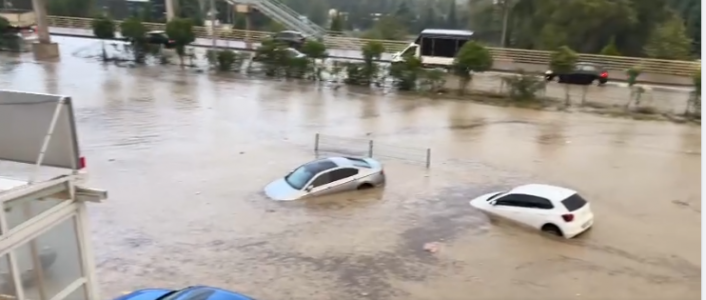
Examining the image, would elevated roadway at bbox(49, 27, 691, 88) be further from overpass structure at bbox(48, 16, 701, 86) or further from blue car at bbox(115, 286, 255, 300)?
blue car at bbox(115, 286, 255, 300)

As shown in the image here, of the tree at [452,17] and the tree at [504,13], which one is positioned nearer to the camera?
the tree at [504,13]

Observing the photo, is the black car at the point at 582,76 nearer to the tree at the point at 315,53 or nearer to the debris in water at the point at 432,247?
the tree at the point at 315,53

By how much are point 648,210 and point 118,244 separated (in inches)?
368

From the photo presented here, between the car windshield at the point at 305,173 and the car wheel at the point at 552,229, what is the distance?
4.14 meters

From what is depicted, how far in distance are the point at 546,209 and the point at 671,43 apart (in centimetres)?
2003

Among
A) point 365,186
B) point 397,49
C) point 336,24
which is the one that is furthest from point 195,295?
point 336,24

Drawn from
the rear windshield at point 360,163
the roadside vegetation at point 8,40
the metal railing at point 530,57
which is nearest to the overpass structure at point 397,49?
the metal railing at point 530,57

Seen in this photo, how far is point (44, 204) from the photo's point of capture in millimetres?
5406

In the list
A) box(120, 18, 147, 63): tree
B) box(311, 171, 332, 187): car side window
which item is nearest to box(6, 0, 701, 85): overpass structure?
box(120, 18, 147, 63): tree

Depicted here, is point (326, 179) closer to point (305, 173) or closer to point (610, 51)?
point (305, 173)

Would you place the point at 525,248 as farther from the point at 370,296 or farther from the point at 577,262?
the point at 370,296

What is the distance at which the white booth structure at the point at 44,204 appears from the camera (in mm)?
5117

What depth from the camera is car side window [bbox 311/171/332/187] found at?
1273 centimetres

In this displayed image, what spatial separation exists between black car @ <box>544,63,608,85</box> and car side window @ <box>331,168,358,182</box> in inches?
522
